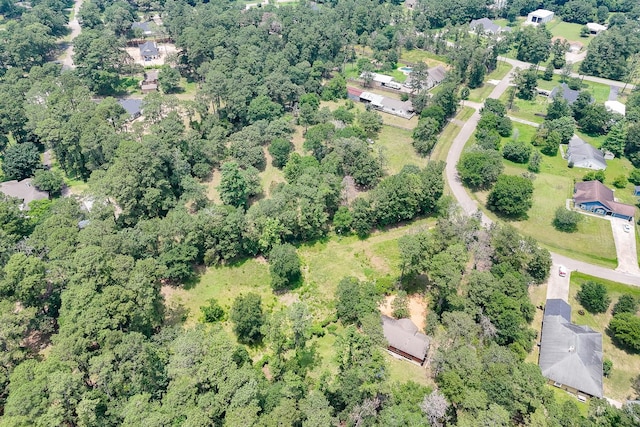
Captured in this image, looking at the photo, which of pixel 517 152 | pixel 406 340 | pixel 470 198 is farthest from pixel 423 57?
pixel 406 340

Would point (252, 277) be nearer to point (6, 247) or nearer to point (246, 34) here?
point (6, 247)

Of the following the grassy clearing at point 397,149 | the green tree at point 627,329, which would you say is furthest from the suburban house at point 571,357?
the grassy clearing at point 397,149

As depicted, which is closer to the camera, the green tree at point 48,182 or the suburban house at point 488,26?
the green tree at point 48,182

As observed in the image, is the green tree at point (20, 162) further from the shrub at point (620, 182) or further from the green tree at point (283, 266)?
the shrub at point (620, 182)

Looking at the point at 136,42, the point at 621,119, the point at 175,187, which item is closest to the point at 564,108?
the point at 621,119

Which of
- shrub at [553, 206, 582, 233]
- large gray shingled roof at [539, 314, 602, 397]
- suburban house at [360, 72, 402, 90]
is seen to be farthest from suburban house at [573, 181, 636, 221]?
suburban house at [360, 72, 402, 90]

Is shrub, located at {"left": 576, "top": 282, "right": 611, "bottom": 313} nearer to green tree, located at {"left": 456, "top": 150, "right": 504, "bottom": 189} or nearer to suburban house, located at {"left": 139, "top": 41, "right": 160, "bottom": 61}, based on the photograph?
green tree, located at {"left": 456, "top": 150, "right": 504, "bottom": 189}
